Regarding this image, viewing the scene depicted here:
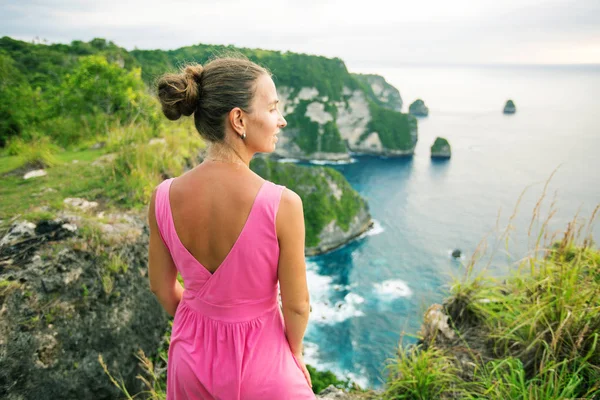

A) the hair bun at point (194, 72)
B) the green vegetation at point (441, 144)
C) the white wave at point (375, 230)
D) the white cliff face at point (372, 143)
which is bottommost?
the white wave at point (375, 230)

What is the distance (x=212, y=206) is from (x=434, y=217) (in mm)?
49029

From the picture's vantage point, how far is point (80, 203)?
5.90 metres

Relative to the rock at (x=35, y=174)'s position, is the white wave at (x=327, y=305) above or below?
below

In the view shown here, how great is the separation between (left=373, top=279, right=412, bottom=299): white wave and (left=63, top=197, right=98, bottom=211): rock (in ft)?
96.7

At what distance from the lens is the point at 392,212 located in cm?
5106

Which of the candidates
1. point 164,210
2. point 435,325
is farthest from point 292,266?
point 435,325

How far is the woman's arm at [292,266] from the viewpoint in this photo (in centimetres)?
140

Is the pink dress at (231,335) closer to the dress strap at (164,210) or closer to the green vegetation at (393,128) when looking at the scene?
the dress strap at (164,210)

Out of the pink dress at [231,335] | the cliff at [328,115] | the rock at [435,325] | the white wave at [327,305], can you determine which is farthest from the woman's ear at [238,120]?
the cliff at [328,115]

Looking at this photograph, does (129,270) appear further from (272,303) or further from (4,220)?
(272,303)

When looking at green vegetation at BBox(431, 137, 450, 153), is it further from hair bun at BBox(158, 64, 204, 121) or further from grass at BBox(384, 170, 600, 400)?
hair bun at BBox(158, 64, 204, 121)

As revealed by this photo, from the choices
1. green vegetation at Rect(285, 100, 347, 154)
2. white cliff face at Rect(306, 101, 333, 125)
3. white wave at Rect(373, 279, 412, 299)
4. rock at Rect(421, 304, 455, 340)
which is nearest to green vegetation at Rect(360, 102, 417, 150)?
white cliff face at Rect(306, 101, 333, 125)

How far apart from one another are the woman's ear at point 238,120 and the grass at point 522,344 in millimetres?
2494

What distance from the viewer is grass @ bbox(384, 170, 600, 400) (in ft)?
8.34
